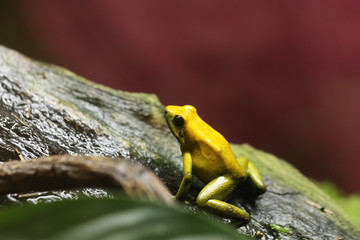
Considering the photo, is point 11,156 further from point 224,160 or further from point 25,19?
point 25,19

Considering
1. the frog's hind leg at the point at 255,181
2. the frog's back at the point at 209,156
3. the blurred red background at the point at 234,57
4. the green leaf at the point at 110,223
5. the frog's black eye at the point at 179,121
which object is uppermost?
the blurred red background at the point at 234,57

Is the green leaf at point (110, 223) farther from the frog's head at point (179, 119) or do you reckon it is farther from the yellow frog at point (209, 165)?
the frog's head at point (179, 119)

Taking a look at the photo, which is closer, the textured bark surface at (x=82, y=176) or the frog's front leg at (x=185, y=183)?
the textured bark surface at (x=82, y=176)

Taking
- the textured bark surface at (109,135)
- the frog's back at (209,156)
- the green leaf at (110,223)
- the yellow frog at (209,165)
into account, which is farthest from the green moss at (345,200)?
the green leaf at (110,223)

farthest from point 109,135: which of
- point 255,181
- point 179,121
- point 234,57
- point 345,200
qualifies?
point 345,200

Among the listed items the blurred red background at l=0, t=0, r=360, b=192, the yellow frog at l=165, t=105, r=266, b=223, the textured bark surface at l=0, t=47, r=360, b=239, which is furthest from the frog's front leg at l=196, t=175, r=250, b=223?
the blurred red background at l=0, t=0, r=360, b=192

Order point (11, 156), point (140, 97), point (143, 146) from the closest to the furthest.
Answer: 1. point (11, 156)
2. point (143, 146)
3. point (140, 97)

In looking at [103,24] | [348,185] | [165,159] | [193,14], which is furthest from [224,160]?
[348,185]
